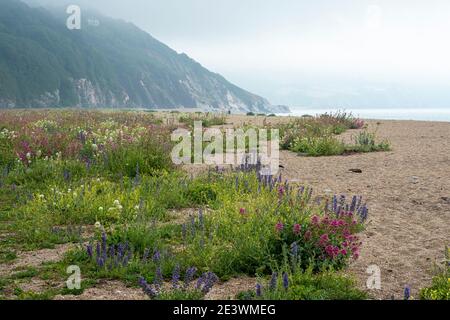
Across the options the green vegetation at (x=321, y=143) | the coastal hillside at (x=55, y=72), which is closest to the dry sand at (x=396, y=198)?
the green vegetation at (x=321, y=143)

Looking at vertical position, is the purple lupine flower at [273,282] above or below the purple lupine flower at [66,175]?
below

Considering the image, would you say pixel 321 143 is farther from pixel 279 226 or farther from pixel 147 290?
→ pixel 147 290

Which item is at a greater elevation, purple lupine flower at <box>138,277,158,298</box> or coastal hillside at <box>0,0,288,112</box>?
coastal hillside at <box>0,0,288,112</box>

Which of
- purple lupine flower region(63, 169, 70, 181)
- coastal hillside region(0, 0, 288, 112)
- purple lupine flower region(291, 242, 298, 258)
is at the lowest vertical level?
purple lupine flower region(291, 242, 298, 258)

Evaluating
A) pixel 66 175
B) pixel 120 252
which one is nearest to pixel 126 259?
pixel 120 252

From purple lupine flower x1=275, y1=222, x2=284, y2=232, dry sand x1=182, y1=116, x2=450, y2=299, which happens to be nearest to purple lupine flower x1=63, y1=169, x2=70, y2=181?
dry sand x1=182, y1=116, x2=450, y2=299

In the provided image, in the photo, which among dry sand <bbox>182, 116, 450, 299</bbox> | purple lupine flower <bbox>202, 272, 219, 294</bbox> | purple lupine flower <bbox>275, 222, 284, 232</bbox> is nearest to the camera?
purple lupine flower <bbox>202, 272, 219, 294</bbox>

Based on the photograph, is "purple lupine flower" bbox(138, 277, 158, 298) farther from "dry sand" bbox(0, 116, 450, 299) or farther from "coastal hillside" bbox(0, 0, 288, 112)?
"coastal hillside" bbox(0, 0, 288, 112)

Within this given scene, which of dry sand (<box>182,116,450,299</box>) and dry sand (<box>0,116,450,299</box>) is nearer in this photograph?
dry sand (<box>0,116,450,299</box>)

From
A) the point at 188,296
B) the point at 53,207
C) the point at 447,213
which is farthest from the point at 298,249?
the point at 53,207

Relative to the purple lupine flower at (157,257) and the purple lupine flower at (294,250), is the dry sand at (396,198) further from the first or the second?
the purple lupine flower at (157,257)

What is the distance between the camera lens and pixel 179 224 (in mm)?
6617
